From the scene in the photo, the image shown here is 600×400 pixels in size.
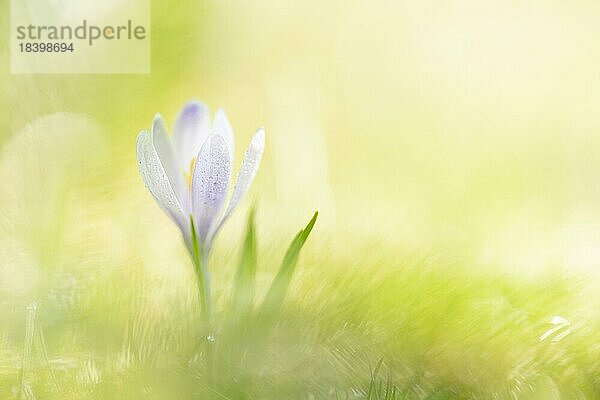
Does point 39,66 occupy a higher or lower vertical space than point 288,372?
higher

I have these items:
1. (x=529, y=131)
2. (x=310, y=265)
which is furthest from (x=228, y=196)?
(x=529, y=131)

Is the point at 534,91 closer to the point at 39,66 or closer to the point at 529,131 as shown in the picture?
the point at 529,131
